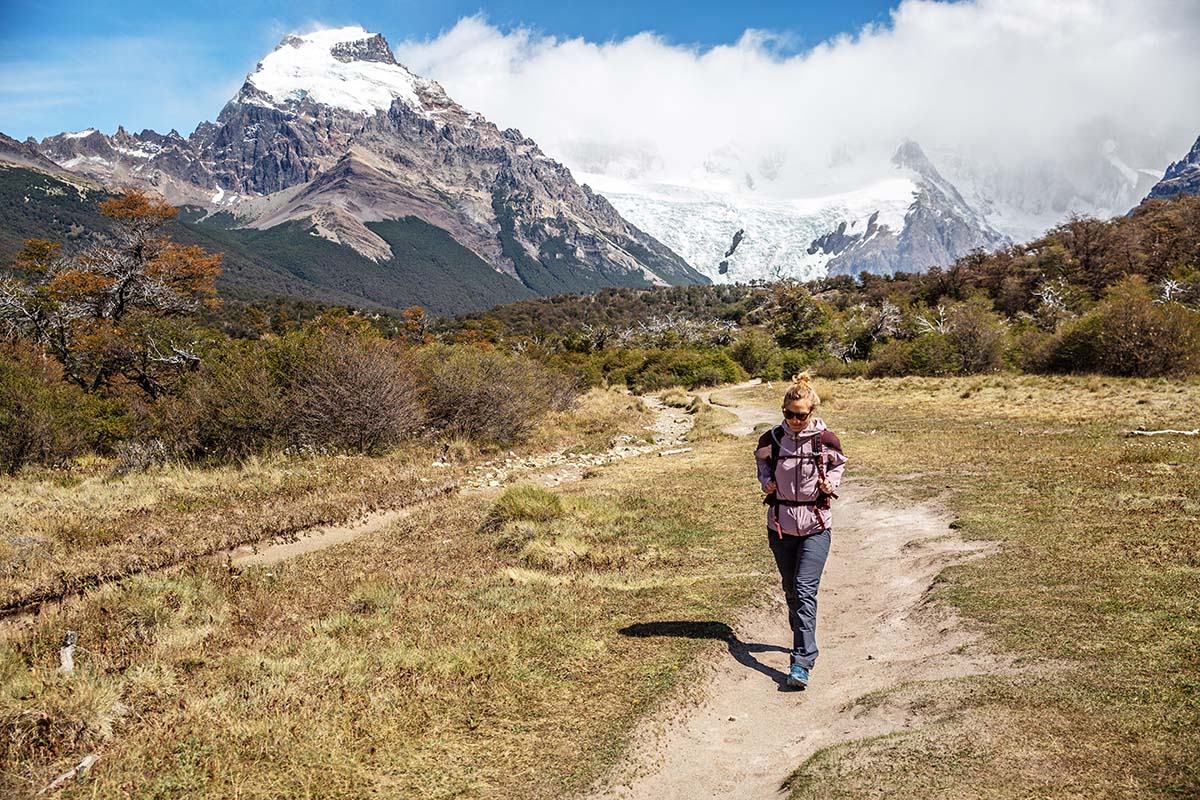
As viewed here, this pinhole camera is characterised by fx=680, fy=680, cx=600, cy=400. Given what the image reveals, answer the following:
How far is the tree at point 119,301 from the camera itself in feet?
72.7

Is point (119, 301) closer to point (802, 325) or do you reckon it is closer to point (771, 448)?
point (771, 448)

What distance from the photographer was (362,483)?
53.7 feet

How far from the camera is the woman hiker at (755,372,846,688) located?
5.73 m

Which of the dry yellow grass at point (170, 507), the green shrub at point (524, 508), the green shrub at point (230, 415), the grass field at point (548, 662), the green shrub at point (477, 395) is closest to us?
the grass field at point (548, 662)

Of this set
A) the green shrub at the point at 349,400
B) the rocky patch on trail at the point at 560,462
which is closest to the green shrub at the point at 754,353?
the rocky patch on trail at the point at 560,462

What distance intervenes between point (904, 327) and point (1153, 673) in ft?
191

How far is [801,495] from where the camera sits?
18.9 feet

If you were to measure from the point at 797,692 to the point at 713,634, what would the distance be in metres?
1.13

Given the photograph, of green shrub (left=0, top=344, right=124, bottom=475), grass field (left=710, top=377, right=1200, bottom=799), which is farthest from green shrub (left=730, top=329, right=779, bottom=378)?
green shrub (left=0, top=344, right=124, bottom=475)

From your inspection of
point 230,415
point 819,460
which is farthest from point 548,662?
point 230,415

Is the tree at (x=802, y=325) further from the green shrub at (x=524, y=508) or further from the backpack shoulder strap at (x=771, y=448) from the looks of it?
the backpack shoulder strap at (x=771, y=448)

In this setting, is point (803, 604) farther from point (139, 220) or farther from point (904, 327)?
point (904, 327)

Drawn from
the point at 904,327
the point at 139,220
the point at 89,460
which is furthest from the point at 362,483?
the point at 904,327

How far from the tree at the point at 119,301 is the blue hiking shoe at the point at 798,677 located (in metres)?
22.3
